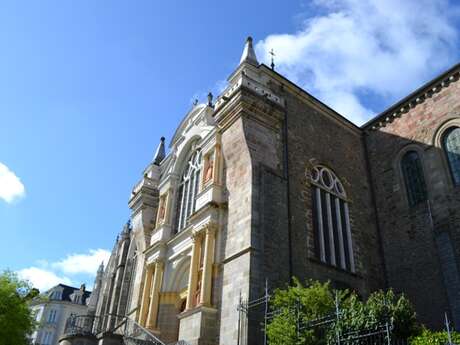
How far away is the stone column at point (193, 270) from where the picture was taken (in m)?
15.4

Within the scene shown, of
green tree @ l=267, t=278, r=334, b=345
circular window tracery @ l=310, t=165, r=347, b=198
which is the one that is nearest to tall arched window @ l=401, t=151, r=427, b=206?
circular window tracery @ l=310, t=165, r=347, b=198

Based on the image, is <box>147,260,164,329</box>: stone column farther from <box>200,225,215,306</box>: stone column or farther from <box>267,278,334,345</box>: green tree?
<box>267,278,334,345</box>: green tree

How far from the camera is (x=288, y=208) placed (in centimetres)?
1569

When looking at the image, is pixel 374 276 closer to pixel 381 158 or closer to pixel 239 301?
pixel 381 158

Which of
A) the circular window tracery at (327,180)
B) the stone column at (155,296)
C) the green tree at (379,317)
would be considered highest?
the circular window tracery at (327,180)

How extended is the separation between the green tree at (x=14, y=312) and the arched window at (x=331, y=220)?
527 inches

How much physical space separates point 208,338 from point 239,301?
1.76 m

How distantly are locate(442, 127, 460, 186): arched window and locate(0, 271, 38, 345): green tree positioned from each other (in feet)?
63.5

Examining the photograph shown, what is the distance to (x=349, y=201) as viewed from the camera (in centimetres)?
1911

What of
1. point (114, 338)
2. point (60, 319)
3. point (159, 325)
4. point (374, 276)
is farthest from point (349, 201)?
point (60, 319)

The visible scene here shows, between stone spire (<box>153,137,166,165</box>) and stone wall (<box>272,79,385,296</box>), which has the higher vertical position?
stone spire (<box>153,137,166,165</box>)

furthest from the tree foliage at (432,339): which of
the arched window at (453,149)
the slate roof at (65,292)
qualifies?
the slate roof at (65,292)

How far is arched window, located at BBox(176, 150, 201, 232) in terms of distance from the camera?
778 inches

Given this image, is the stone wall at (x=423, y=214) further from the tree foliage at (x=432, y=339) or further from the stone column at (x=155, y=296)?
Answer: the stone column at (x=155, y=296)
